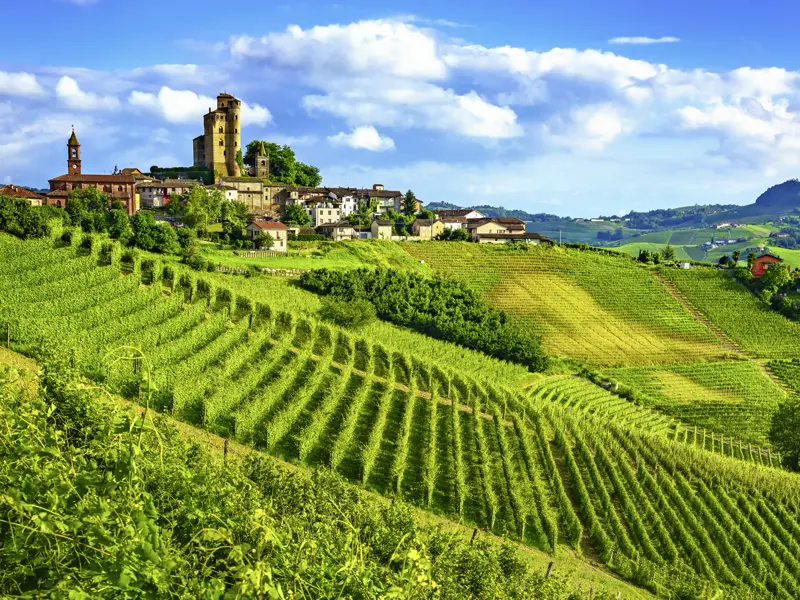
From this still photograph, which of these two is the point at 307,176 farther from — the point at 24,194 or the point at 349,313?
the point at 349,313

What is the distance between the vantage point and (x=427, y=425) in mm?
35906

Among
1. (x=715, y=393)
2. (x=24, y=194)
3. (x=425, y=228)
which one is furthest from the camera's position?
(x=425, y=228)

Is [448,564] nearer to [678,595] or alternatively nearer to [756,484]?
[678,595]

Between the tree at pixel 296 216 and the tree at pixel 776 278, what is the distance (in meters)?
55.3

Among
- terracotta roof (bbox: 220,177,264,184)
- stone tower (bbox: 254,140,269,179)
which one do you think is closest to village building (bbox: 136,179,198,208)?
terracotta roof (bbox: 220,177,264,184)

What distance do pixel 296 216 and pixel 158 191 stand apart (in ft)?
62.7

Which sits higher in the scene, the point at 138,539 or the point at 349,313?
the point at 138,539

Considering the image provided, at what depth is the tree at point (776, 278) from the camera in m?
77.0

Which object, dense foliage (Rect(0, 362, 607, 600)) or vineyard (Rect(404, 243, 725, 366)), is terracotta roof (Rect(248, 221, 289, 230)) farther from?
dense foliage (Rect(0, 362, 607, 600))

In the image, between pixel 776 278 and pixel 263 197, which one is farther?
pixel 263 197

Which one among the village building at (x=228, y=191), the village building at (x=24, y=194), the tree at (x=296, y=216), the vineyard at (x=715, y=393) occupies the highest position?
the village building at (x=228, y=191)

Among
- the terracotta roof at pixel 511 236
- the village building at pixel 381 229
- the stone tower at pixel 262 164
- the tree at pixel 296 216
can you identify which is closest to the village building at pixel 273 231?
the village building at pixel 381 229

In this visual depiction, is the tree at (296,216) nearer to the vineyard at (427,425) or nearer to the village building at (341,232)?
the village building at (341,232)

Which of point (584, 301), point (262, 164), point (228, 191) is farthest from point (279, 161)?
point (584, 301)
